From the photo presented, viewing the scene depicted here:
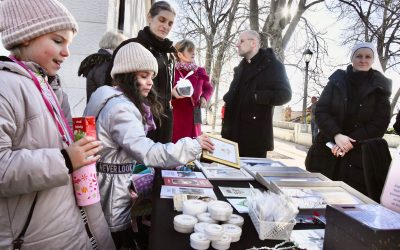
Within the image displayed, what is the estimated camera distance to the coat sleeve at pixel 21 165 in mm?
1086

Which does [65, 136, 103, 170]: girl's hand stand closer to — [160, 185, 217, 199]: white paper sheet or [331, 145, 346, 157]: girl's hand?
[160, 185, 217, 199]: white paper sheet

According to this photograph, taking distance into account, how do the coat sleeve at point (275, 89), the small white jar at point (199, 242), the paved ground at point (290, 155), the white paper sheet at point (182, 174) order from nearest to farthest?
the small white jar at point (199, 242), the white paper sheet at point (182, 174), the coat sleeve at point (275, 89), the paved ground at point (290, 155)

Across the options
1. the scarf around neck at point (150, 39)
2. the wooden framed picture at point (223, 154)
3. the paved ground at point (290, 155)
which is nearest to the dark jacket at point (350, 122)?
the wooden framed picture at point (223, 154)

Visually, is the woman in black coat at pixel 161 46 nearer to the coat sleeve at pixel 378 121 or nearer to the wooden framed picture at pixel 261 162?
the wooden framed picture at pixel 261 162

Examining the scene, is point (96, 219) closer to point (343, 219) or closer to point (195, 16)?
point (343, 219)

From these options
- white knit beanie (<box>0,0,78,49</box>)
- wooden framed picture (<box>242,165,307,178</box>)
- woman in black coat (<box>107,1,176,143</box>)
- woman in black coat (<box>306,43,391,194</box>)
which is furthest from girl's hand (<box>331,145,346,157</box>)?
white knit beanie (<box>0,0,78,49</box>)

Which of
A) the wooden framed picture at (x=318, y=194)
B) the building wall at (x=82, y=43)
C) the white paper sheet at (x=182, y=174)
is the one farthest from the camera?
the building wall at (x=82, y=43)

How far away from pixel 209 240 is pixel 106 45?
110 inches

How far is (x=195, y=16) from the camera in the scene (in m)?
15.3

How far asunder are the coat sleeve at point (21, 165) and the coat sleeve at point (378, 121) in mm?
2430

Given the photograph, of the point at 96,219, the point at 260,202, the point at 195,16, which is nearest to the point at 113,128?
the point at 96,219

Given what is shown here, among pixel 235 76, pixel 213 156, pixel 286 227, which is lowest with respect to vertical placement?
pixel 286 227

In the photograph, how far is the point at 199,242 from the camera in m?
1.01

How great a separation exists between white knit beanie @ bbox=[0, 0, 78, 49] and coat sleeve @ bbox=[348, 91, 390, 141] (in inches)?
96.9
